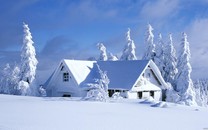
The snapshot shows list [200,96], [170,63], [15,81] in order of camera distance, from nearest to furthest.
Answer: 1. [15,81]
2. [170,63]
3. [200,96]

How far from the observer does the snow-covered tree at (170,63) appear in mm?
58906

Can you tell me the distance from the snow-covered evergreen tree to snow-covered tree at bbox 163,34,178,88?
23.5 metres

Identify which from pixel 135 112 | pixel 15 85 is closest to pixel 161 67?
pixel 15 85

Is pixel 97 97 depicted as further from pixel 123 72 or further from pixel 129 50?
pixel 129 50

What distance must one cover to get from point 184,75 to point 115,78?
13.7m

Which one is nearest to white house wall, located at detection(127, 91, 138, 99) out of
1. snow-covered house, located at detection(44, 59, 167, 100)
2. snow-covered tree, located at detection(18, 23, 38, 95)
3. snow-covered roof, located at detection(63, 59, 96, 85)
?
snow-covered house, located at detection(44, 59, 167, 100)

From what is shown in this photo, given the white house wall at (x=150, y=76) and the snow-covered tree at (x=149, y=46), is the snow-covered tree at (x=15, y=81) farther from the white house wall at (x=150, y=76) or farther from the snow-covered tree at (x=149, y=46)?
the snow-covered tree at (x=149, y=46)

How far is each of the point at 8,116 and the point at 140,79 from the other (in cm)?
3034

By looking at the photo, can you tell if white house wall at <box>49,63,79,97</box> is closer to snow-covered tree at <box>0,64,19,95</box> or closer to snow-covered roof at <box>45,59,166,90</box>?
snow-covered roof at <box>45,59,166,90</box>

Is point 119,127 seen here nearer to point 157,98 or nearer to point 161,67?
point 157,98

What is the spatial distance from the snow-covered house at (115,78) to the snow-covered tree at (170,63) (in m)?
10.5

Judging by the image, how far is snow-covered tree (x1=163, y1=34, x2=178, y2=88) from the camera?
193 ft

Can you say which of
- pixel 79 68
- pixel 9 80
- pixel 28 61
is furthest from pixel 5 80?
pixel 79 68

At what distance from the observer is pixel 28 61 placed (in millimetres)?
45625
